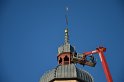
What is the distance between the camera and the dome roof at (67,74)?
56562mm

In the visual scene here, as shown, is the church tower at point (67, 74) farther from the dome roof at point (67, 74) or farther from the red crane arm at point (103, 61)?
the red crane arm at point (103, 61)

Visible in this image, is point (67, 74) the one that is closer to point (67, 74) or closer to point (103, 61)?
point (67, 74)

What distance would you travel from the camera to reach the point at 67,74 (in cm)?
5675

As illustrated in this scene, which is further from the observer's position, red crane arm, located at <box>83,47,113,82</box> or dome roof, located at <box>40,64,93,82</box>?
dome roof, located at <box>40,64,93,82</box>

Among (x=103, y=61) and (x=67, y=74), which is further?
(x=67, y=74)

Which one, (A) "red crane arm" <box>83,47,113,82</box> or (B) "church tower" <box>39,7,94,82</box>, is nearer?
(A) "red crane arm" <box>83,47,113,82</box>

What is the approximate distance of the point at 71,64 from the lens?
58.5 metres

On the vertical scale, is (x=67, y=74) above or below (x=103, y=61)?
above

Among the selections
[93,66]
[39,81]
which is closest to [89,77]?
[93,66]

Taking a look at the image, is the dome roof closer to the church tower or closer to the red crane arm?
the church tower

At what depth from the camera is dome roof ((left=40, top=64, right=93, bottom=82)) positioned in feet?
186

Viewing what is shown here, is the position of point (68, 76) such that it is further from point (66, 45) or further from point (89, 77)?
point (66, 45)

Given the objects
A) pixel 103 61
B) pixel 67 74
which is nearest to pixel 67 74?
pixel 67 74

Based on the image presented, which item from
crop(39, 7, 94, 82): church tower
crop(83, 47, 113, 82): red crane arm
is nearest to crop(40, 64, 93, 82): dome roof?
crop(39, 7, 94, 82): church tower
